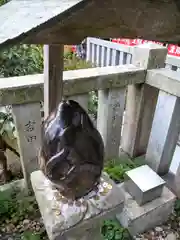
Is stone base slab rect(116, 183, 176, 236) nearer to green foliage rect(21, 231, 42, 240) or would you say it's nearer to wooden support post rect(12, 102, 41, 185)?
green foliage rect(21, 231, 42, 240)

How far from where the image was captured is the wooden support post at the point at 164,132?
1.51 m

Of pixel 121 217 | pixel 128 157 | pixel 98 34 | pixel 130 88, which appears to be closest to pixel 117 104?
pixel 130 88

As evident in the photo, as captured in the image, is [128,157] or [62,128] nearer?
[62,128]

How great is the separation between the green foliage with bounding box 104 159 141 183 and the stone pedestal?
0.71 meters

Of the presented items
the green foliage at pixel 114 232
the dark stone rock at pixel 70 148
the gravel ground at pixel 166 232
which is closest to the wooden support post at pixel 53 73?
the dark stone rock at pixel 70 148

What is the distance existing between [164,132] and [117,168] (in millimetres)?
440

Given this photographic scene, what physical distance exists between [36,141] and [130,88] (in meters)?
0.79

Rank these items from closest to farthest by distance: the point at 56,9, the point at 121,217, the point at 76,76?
the point at 56,9 → the point at 76,76 → the point at 121,217

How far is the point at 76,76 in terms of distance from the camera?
1.37 meters

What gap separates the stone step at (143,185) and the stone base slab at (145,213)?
0.11 ft

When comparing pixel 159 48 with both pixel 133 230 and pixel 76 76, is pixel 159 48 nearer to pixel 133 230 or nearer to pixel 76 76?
pixel 76 76

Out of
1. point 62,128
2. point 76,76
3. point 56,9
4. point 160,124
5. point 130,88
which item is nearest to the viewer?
point 56,9

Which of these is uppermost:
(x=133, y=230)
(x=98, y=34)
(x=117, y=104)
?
(x=98, y=34)

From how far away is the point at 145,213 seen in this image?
145cm
